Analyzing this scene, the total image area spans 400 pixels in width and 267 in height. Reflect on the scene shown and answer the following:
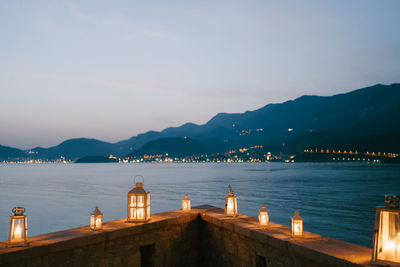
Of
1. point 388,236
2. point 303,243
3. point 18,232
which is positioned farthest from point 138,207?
point 388,236

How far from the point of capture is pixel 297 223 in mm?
5441

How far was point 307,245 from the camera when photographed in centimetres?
495

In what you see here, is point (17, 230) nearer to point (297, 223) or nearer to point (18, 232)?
point (18, 232)

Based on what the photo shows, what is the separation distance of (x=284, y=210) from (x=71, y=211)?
17199mm

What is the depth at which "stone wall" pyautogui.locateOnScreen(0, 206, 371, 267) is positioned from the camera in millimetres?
4730

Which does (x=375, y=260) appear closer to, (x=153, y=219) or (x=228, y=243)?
(x=228, y=243)

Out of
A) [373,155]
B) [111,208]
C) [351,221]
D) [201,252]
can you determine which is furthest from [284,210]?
[373,155]

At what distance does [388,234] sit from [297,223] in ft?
5.55

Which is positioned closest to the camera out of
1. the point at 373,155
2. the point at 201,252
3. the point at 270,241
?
the point at 270,241

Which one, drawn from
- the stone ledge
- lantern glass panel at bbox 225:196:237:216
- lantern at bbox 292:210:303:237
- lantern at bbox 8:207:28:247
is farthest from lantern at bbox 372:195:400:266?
lantern at bbox 8:207:28:247

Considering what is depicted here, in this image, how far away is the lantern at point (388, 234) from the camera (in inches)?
152

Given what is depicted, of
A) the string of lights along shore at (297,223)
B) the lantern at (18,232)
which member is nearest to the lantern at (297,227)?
the string of lights along shore at (297,223)

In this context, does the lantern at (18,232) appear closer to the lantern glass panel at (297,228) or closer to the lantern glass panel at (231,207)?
the lantern glass panel at (231,207)

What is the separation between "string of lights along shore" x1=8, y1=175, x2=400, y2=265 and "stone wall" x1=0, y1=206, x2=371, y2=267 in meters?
0.16
